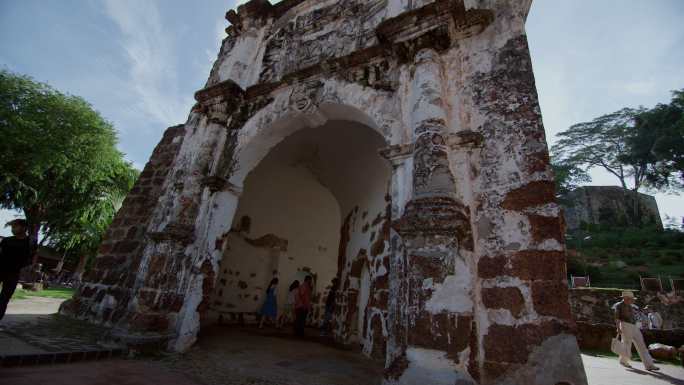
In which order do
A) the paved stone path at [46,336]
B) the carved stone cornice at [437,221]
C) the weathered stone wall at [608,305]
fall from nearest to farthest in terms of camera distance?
1. the carved stone cornice at [437,221]
2. the paved stone path at [46,336]
3. the weathered stone wall at [608,305]

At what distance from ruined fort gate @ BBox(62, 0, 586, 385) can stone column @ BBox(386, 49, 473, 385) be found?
0.4 inches

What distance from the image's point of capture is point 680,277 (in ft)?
47.7

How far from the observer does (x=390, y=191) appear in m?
4.66

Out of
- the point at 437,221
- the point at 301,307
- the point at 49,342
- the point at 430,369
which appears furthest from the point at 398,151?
the point at 301,307

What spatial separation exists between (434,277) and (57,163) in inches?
648

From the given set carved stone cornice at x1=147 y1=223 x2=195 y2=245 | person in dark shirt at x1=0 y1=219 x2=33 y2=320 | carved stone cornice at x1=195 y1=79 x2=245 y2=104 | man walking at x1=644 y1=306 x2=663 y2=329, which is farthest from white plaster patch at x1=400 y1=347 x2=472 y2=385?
man walking at x1=644 y1=306 x2=663 y2=329

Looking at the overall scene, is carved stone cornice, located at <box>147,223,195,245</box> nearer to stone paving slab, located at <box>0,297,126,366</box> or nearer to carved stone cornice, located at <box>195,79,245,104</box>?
stone paving slab, located at <box>0,297,126,366</box>

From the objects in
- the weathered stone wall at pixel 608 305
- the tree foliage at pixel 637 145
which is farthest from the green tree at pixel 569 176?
the weathered stone wall at pixel 608 305

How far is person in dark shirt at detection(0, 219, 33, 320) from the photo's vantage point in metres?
3.21

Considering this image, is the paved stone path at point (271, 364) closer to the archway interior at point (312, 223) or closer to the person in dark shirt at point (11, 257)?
the archway interior at point (312, 223)

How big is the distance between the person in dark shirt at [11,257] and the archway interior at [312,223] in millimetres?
3653

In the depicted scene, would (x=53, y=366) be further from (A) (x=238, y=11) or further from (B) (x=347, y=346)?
(A) (x=238, y=11)

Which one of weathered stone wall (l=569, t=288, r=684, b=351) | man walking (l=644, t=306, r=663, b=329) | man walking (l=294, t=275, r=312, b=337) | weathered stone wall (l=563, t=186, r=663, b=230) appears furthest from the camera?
weathered stone wall (l=563, t=186, r=663, b=230)

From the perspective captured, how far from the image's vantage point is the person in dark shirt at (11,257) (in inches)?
127
